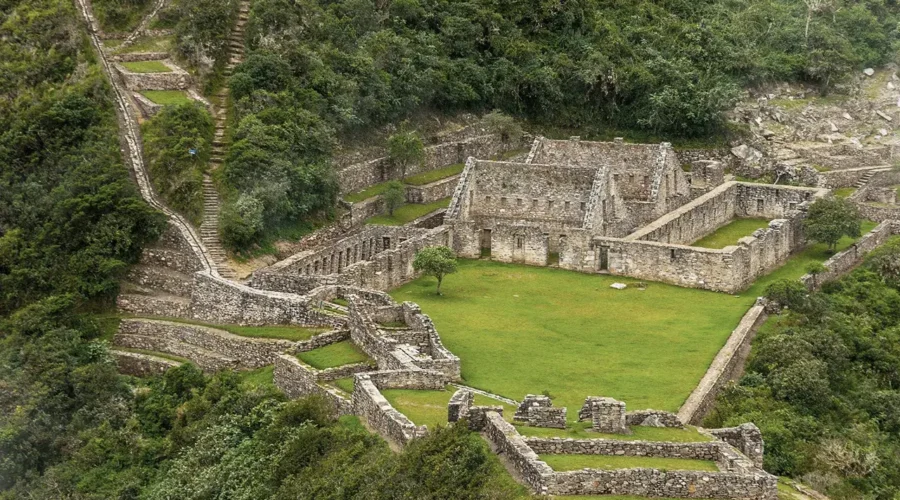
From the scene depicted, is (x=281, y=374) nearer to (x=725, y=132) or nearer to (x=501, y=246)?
(x=501, y=246)

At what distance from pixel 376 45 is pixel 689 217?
19560 mm

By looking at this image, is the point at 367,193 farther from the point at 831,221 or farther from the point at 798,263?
the point at 831,221

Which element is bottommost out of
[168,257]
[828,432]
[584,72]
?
[828,432]

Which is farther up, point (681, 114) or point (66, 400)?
point (681, 114)

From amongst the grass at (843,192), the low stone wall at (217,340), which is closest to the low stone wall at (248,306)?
the low stone wall at (217,340)

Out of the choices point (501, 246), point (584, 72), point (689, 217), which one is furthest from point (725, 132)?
point (501, 246)

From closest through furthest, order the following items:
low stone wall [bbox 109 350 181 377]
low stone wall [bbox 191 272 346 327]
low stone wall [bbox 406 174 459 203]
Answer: low stone wall [bbox 191 272 346 327] → low stone wall [bbox 109 350 181 377] → low stone wall [bbox 406 174 459 203]

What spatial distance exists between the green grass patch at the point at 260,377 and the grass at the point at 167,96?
64.9 feet

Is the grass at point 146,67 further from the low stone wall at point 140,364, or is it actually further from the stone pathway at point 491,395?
the stone pathway at point 491,395

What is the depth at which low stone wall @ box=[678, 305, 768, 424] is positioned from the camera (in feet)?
166

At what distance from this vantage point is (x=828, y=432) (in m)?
52.2

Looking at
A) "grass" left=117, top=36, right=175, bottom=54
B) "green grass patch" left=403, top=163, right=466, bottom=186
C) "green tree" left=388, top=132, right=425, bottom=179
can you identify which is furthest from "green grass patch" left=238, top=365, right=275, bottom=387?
"grass" left=117, top=36, right=175, bottom=54

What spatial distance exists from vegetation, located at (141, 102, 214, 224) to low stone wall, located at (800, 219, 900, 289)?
2568cm

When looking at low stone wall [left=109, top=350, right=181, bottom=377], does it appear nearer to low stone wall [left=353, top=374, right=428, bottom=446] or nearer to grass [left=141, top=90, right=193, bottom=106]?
low stone wall [left=353, top=374, right=428, bottom=446]
